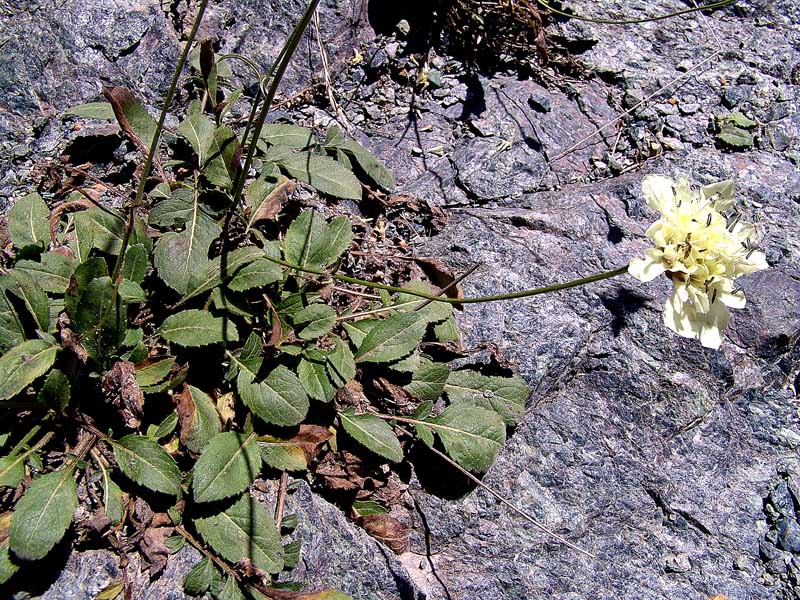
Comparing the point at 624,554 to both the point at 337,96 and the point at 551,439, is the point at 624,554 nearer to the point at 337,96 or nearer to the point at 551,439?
the point at 551,439

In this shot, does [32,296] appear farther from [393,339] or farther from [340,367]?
[393,339]

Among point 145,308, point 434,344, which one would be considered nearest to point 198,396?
point 145,308

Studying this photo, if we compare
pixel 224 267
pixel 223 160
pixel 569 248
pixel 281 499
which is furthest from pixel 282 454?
pixel 569 248

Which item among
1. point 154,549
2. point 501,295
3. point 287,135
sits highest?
point 287,135

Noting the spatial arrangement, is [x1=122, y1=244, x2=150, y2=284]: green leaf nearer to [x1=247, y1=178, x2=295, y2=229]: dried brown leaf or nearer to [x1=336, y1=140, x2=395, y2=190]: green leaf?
[x1=247, y1=178, x2=295, y2=229]: dried brown leaf

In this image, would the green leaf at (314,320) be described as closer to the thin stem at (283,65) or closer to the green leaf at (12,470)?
the thin stem at (283,65)

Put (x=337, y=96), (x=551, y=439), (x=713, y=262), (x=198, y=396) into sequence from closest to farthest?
1. (x=713, y=262)
2. (x=198, y=396)
3. (x=551, y=439)
4. (x=337, y=96)
